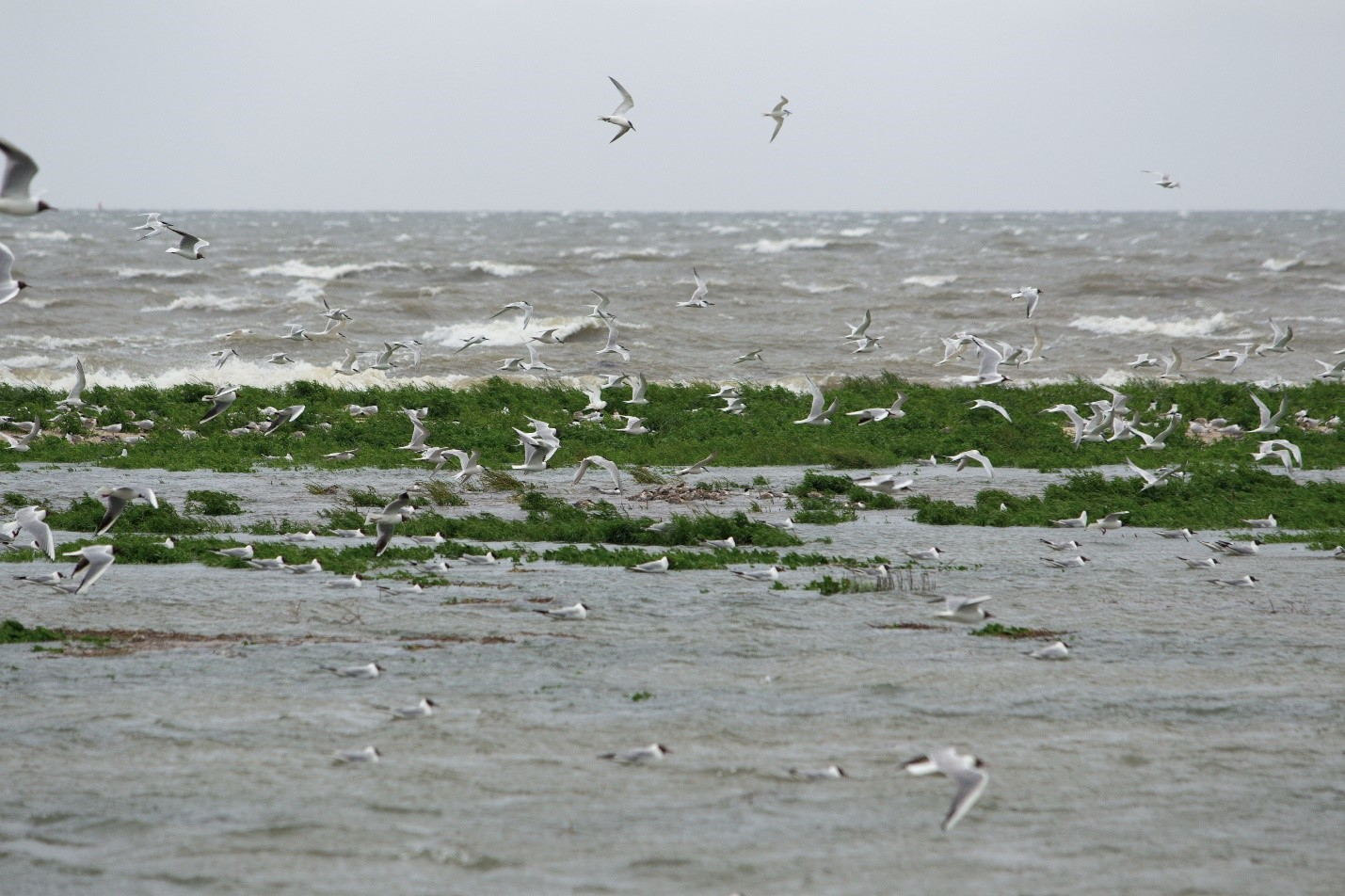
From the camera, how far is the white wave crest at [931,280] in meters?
50.2

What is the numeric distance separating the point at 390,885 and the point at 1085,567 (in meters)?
7.57

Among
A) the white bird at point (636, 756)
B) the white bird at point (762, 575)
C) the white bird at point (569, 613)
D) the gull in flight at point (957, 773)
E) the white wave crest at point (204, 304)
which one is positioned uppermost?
the gull in flight at point (957, 773)

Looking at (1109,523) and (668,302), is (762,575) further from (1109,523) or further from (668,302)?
(668,302)

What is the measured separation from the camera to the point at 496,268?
5594 cm

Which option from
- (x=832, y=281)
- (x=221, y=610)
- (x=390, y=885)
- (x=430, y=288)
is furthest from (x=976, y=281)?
(x=390, y=885)

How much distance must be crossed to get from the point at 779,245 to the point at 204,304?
43610mm

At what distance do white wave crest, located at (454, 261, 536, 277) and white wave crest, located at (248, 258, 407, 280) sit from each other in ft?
9.89

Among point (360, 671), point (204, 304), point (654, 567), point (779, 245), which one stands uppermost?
point (779, 245)

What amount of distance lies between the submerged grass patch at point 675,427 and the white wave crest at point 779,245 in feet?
170

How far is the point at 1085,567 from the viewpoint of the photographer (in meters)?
11.3

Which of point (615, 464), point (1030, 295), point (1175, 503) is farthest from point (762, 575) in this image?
point (1030, 295)

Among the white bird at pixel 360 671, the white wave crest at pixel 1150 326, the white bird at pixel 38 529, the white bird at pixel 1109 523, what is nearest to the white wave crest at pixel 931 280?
the white wave crest at pixel 1150 326

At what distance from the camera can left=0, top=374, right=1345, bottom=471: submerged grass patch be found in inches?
651

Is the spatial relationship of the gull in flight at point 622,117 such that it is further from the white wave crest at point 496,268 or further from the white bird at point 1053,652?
the white wave crest at point 496,268
